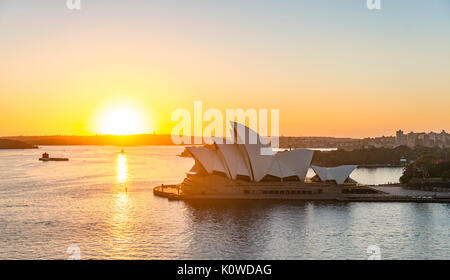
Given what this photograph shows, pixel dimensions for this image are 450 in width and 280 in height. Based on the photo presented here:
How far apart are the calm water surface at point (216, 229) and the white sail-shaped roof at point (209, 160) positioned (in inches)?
172

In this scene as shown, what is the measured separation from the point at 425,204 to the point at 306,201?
1137cm

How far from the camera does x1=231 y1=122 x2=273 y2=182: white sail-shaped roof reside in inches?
1596

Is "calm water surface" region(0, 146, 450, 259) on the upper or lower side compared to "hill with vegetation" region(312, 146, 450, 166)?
lower

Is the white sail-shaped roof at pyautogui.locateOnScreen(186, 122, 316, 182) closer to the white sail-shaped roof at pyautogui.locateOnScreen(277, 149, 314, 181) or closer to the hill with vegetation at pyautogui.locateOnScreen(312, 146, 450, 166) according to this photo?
the white sail-shaped roof at pyautogui.locateOnScreen(277, 149, 314, 181)

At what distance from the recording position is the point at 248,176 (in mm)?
41812

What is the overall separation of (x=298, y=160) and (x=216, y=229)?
18.1 meters

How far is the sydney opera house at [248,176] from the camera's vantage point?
1610 inches

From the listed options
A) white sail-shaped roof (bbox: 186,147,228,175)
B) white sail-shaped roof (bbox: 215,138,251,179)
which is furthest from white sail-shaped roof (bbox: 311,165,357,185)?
white sail-shaped roof (bbox: 186,147,228,175)

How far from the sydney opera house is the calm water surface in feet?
8.60

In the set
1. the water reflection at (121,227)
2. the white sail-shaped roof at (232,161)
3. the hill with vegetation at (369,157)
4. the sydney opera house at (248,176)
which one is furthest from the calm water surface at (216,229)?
the hill with vegetation at (369,157)
